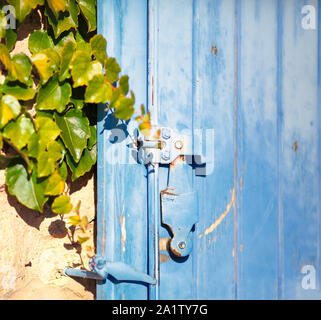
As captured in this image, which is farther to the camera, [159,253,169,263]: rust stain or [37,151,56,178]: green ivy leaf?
[159,253,169,263]: rust stain

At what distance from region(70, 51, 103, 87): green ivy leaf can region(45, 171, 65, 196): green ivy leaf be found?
9.3 inches

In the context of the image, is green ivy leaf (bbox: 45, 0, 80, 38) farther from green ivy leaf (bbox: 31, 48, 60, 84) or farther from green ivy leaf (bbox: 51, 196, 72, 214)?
green ivy leaf (bbox: 51, 196, 72, 214)

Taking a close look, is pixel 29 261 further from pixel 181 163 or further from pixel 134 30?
pixel 134 30

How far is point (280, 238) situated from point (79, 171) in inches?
25.5

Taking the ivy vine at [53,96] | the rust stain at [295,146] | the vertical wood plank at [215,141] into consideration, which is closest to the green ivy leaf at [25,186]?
the ivy vine at [53,96]

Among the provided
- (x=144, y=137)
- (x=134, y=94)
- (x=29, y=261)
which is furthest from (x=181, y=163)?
(x=29, y=261)

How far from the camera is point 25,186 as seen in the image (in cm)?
80

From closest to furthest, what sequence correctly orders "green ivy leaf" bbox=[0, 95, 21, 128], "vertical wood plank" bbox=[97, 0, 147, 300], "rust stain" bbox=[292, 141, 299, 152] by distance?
"green ivy leaf" bbox=[0, 95, 21, 128]
"vertical wood plank" bbox=[97, 0, 147, 300]
"rust stain" bbox=[292, 141, 299, 152]

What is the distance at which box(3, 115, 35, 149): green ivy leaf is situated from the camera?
0.76 metres

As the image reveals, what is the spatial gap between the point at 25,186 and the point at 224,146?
560 millimetres

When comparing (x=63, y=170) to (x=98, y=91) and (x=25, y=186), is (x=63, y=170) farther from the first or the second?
(x=98, y=91)

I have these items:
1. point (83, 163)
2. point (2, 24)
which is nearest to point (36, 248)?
point (83, 163)

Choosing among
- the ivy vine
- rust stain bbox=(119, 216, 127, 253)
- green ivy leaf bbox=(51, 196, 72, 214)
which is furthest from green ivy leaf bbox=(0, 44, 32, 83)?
rust stain bbox=(119, 216, 127, 253)

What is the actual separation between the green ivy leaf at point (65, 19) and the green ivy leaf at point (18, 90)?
16 centimetres
